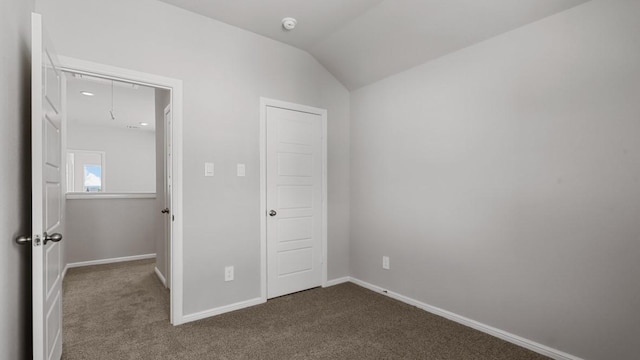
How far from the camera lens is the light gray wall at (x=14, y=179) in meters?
1.32

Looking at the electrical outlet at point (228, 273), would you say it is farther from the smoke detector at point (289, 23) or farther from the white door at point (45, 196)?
the smoke detector at point (289, 23)

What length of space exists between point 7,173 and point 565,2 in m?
3.19

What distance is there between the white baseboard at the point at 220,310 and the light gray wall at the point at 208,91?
42 millimetres

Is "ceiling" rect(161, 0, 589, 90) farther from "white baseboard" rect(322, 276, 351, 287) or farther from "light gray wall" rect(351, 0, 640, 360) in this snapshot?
"white baseboard" rect(322, 276, 351, 287)

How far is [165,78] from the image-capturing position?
99.1 inches

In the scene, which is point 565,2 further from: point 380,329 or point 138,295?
point 138,295

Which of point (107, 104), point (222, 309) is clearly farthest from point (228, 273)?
point (107, 104)

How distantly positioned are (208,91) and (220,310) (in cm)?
196

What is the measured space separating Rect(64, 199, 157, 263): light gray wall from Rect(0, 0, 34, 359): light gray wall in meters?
3.22

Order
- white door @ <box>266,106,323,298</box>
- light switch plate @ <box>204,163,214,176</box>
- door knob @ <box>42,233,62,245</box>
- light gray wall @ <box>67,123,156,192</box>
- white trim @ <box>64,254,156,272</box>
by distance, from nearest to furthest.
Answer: door knob @ <box>42,233,62,245</box> → light switch plate @ <box>204,163,214,176</box> → white door @ <box>266,106,323,298</box> → white trim @ <box>64,254,156,272</box> → light gray wall @ <box>67,123,156,192</box>

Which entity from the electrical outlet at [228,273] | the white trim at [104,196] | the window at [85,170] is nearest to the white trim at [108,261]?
the white trim at [104,196]

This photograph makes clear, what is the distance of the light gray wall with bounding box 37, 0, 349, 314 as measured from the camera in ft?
7.48

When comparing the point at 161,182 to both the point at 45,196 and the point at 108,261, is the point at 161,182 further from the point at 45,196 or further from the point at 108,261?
the point at 45,196

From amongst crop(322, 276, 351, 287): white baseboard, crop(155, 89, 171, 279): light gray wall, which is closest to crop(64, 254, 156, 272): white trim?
crop(155, 89, 171, 279): light gray wall
